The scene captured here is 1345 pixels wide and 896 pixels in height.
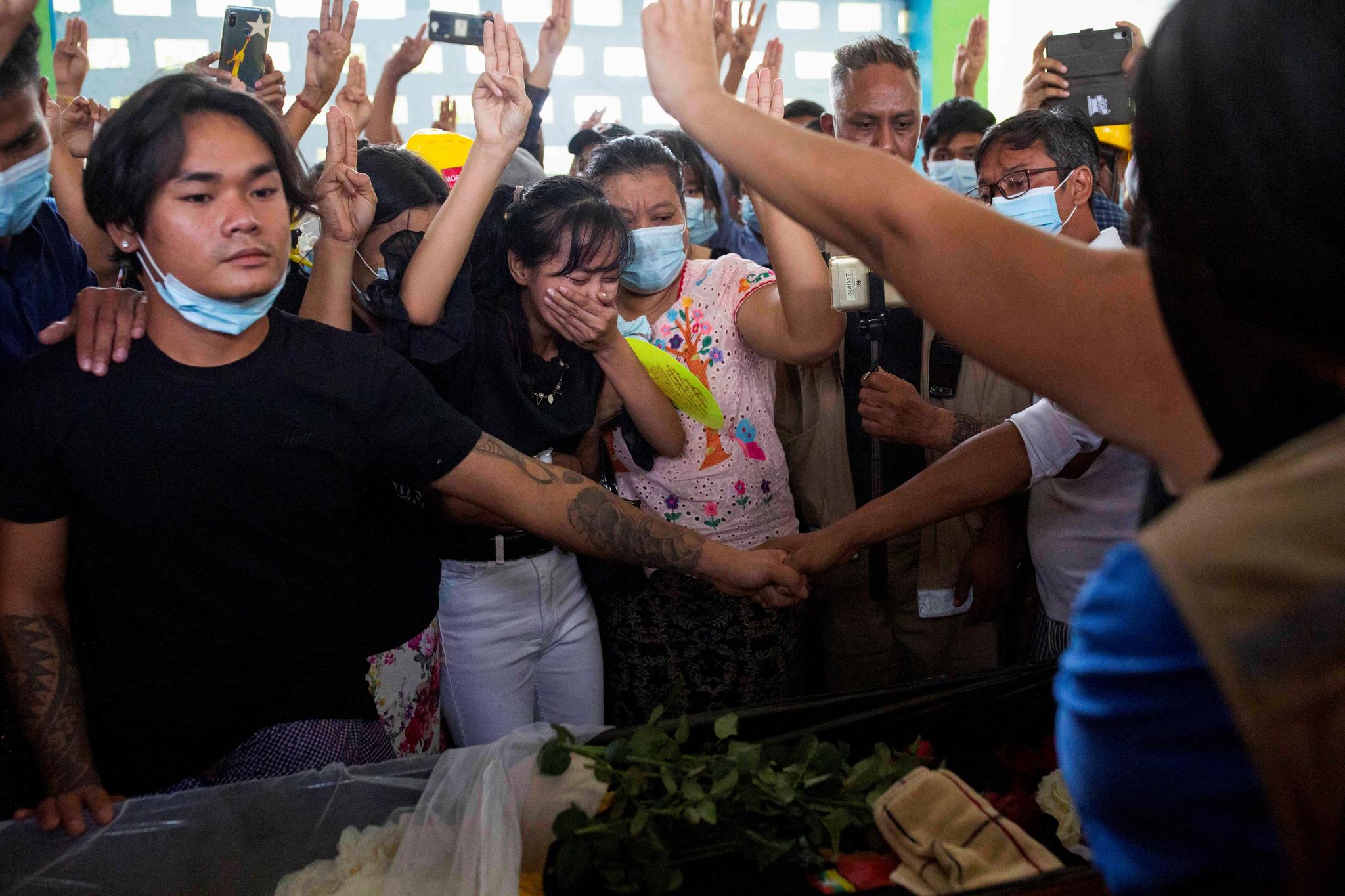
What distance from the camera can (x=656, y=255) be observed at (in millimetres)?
2354

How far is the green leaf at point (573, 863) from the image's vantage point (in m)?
1.27

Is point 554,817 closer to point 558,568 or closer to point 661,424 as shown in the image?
point 558,568

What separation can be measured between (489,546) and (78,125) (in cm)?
162

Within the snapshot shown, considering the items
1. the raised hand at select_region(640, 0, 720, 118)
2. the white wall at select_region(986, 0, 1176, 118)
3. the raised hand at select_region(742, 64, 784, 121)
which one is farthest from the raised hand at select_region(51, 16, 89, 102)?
the white wall at select_region(986, 0, 1176, 118)

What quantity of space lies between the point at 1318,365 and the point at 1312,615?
0.20 meters

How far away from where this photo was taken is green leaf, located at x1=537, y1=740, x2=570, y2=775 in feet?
4.66

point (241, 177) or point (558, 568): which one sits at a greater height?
point (241, 177)

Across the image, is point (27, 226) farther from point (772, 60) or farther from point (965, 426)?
point (965, 426)

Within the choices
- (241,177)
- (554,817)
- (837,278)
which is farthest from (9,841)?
(837,278)

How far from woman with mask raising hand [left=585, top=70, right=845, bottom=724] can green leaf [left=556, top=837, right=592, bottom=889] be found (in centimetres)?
95

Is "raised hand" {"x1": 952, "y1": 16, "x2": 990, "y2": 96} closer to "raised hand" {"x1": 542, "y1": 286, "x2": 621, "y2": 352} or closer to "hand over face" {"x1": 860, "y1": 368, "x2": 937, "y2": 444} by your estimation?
"hand over face" {"x1": 860, "y1": 368, "x2": 937, "y2": 444}

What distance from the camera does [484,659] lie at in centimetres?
214

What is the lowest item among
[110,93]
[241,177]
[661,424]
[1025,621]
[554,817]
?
[1025,621]

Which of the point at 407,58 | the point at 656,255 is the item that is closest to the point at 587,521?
the point at 656,255
